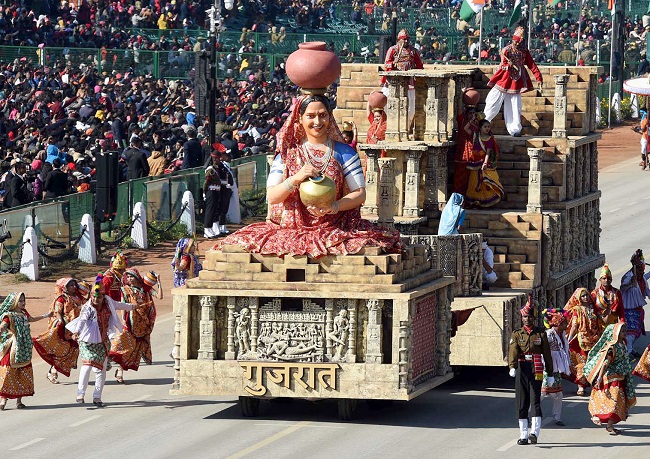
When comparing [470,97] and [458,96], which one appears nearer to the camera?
[470,97]

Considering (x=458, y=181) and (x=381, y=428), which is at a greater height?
(x=458, y=181)

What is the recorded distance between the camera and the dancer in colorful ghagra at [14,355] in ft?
80.3

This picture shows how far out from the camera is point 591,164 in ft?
104

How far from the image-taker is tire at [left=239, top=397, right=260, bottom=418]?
78.3 feet

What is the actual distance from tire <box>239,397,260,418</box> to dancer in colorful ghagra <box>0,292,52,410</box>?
9.33 ft

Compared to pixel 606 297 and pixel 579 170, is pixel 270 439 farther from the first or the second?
pixel 579 170

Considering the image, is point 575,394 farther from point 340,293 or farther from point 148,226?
point 148,226

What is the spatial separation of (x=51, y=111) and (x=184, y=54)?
1178cm

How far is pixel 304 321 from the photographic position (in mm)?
23141

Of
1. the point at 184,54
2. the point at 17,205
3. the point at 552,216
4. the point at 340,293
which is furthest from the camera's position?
the point at 184,54

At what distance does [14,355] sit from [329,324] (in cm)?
422

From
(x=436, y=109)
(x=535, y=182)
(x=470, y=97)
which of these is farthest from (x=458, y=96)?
(x=535, y=182)

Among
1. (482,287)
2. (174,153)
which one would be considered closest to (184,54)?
(174,153)

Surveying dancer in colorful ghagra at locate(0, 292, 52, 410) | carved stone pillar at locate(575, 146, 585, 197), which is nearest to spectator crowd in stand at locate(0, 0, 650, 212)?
carved stone pillar at locate(575, 146, 585, 197)
